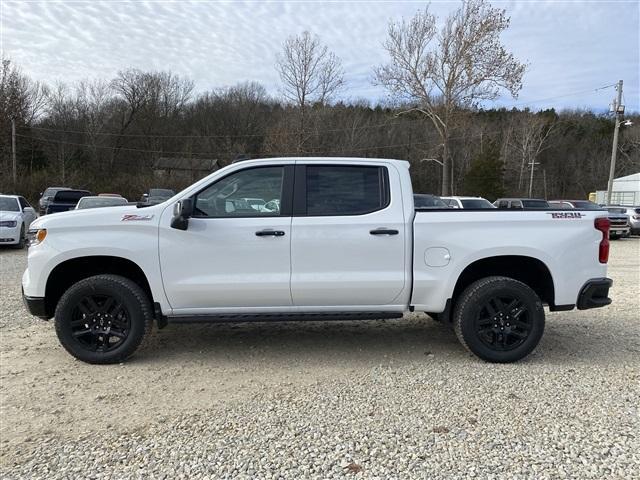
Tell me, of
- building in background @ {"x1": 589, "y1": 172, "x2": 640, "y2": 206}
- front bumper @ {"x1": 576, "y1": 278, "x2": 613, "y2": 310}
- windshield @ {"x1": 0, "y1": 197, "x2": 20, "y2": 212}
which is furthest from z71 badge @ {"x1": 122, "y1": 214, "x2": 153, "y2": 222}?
building in background @ {"x1": 589, "y1": 172, "x2": 640, "y2": 206}

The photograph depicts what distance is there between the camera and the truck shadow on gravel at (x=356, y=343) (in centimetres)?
514

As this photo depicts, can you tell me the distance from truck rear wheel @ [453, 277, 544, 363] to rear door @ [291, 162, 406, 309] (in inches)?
28.1

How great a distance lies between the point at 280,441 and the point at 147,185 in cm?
5075

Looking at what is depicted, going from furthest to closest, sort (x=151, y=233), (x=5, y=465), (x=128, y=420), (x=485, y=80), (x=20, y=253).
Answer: (x=485, y=80) < (x=20, y=253) < (x=151, y=233) < (x=128, y=420) < (x=5, y=465)

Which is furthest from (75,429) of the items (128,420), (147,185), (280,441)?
(147,185)

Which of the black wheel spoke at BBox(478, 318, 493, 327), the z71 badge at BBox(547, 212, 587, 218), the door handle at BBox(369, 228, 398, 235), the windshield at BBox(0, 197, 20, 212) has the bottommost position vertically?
the black wheel spoke at BBox(478, 318, 493, 327)

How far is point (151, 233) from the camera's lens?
4688 millimetres

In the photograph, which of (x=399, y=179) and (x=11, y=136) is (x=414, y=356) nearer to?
(x=399, y=179)

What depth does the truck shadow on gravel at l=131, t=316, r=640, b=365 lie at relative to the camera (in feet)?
16.9

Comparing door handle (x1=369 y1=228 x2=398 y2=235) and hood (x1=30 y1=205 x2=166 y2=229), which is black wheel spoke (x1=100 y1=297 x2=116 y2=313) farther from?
door handle (x1=369 y1=228 x2=398 y2=235)

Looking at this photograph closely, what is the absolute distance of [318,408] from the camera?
3904 mm

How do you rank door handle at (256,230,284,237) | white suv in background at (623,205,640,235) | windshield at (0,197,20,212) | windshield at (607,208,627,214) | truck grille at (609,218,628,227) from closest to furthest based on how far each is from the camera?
door handle at (256,230,284,237)
windshield at (0,197,20,212)
truck grille at (609,218,628,227)
windshield at (607,208,627,214)
white suv in background at (623,205,640,235)

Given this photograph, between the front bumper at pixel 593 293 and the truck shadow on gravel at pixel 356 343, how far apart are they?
0.61 meters

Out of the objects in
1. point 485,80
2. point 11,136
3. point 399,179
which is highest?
point 485,80
